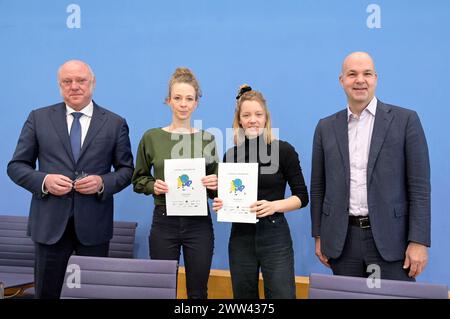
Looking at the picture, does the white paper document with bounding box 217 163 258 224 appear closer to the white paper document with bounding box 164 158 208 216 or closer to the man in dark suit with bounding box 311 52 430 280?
the white paper document with bounding box 164 158 208 216

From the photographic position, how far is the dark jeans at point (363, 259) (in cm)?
217

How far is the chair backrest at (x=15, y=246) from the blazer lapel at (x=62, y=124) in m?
1.44

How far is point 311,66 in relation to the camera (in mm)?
3422

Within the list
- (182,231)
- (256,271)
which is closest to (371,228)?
(256,271)

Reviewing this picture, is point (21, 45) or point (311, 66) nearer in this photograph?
point (311, 66)

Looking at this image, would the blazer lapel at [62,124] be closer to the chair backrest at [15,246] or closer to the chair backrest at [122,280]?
the chair backrest at [122,280]

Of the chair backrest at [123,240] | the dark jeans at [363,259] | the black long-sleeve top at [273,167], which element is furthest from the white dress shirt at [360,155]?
the chair backrest at [123,240]

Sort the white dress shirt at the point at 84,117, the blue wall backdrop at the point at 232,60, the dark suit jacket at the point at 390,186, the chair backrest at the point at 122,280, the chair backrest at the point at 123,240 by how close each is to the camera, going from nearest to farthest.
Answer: the chair backrest at the point at 122,280 → the dark suit jacket at the point at 390,186 → the white dress shirt at the point at 84,117 → the blue wall backdrop at the point at 232,60 → the chair backrest at the point at 123,240

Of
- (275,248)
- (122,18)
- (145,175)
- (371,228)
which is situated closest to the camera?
(371,228)

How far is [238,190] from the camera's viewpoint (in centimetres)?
231

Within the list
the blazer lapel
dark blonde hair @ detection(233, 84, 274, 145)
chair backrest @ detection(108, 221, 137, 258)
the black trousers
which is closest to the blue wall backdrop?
chair backrest @ detection(108, 221, 137, 258)

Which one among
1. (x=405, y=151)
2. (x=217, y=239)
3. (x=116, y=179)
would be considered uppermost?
(x=405, y=151)
